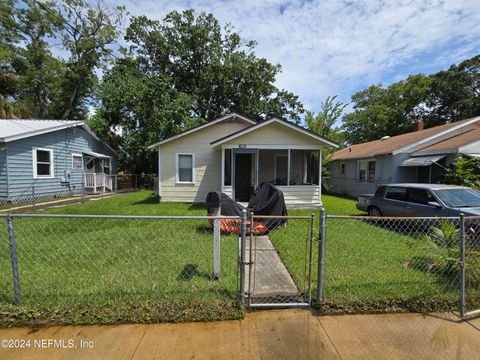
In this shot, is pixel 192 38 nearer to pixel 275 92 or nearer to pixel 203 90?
pixel 203 90

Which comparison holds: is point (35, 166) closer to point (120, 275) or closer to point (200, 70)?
point (120, 275)

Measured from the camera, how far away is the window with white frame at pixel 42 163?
12739 millimetres

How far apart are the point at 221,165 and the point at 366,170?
10.5m

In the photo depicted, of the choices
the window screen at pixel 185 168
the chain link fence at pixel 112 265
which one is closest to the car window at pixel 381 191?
the chain link fence at pixel 112 265

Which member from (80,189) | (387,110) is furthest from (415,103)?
(80,189)

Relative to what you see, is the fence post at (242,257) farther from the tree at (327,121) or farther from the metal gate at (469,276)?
the tree at (327,121)

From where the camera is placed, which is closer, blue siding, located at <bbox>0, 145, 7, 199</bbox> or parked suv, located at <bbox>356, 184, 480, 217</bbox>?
parked suv, located at <bbox>356, 184, 480, 217</bbox>

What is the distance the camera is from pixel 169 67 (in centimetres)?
2734

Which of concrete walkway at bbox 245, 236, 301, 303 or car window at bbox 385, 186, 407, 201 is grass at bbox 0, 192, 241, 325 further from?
car window at bbox 385, 186, 407, 201

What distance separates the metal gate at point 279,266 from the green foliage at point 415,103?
34.7m

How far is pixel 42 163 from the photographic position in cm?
1328

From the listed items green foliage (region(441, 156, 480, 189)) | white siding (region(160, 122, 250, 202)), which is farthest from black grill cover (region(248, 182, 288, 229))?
green foliage (region(441, 156, 480, 189))

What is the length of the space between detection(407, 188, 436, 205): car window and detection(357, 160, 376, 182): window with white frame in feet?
29.0

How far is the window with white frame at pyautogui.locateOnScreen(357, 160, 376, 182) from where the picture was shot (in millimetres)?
15914
